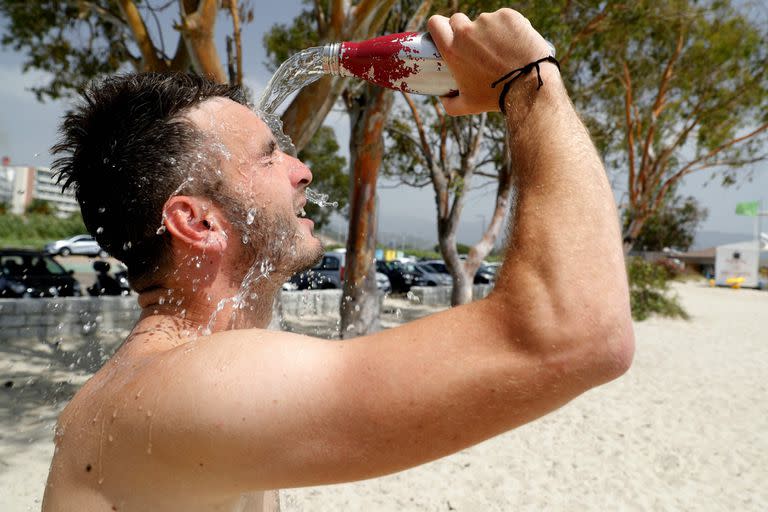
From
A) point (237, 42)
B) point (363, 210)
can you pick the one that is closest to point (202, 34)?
point (237, 42)

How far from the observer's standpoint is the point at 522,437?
21.4 feet

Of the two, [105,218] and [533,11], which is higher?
[533,11]

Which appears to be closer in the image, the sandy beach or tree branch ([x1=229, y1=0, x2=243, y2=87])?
the sandy beach

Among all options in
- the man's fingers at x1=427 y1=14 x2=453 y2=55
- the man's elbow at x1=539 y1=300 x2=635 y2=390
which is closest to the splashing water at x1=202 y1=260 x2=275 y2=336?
the man's fingers at x1=427 y1=14 x2=453 y2=55

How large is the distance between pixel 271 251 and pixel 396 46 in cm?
62

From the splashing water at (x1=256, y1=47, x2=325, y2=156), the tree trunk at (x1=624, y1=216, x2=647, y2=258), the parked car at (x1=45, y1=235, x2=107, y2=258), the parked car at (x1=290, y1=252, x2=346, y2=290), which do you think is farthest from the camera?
the parked car at (x1=45, y1=235, x2=107, y2=258)

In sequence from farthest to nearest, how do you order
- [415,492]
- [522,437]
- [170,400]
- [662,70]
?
[662,70]
[522,437]
[415,492]
[170,400]

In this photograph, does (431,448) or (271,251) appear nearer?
(431,448)

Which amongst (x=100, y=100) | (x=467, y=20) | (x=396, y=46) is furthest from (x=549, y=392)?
(x=100, y=100)

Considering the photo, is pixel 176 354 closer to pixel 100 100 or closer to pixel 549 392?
pixel 549 392

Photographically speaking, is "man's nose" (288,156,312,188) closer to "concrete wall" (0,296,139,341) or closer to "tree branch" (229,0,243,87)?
"tree branch" (229,0,243,87)

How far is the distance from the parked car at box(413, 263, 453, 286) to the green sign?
28.3 meters

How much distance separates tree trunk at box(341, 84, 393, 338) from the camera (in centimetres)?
891

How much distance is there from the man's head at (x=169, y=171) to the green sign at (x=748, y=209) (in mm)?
48347
